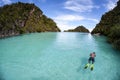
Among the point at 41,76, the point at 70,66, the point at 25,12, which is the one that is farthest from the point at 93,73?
the point at 25,12

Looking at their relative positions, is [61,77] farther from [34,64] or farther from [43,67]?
[34,64]

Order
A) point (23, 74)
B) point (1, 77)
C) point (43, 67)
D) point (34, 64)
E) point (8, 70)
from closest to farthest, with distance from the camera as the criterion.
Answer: point (1, 77), point (23, 74), point (8, 70), point (43, 67), point (34, 64)

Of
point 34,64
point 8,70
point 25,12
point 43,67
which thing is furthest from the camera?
point 25,12

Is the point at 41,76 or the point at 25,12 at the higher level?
the point at 25,12

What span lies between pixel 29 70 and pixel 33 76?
2.10m

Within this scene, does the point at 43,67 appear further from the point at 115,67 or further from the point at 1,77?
the point at 115,67

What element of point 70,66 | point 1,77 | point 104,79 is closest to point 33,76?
point 1,77

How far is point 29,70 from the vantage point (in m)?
18.0

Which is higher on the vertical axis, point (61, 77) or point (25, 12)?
point (25, 12)

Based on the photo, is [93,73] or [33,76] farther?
[93,73]

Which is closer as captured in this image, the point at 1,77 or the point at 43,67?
the point at 1,77

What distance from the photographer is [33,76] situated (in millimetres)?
16062

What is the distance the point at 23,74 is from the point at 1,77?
232 cm

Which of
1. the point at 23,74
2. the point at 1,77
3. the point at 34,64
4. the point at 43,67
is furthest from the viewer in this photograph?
the point at 34,64
